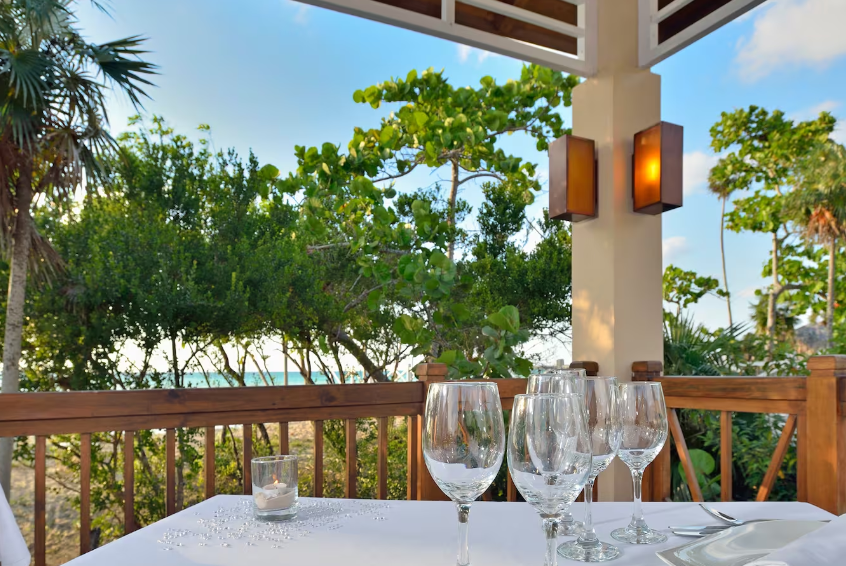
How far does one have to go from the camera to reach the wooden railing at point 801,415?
183cm

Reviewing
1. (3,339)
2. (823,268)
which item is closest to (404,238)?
(3,339)

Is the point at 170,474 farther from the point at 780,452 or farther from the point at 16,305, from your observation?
the point at 16,305

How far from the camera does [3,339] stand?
16.7 ft

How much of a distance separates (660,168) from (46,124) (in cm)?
466

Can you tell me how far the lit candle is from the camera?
3.29 ft

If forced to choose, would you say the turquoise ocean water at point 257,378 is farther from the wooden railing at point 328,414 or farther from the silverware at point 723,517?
the silverware at point 723,517

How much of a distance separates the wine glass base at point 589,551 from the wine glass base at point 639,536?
0.15 ft

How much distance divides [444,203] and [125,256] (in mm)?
2724

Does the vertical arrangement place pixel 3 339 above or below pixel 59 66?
below

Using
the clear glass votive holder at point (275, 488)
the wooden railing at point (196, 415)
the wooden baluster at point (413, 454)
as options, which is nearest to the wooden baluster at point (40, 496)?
the wooden railing at point (196, 415)

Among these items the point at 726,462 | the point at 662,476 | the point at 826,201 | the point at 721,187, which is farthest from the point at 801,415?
the point at 826,201

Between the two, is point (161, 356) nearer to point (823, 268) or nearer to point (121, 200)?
point (121, 200)

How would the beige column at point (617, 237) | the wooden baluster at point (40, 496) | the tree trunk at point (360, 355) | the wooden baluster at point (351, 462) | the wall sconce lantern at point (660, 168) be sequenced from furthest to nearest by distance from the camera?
the tree trunk at point (360, 355) → the beige column at point (617, 237) → the wall sconce lantern at point (660, 168) → the wooden baluster at point (351, 462) → the wooden baluster at point (40, 496)

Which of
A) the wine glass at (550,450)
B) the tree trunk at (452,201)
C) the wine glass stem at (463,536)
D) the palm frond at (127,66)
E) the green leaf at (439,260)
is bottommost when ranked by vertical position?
the wine glass stem at (463,536)
